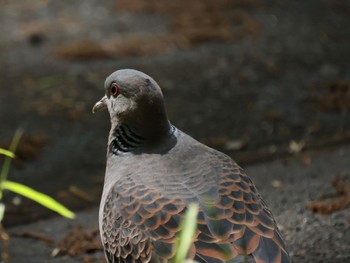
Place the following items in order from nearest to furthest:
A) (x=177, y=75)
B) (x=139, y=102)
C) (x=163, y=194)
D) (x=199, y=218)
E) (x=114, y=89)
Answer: (x=199, y=218) < (x=163, y=194) < (x=139, y=102) < (x=114, y=89) < (x=177, y=75)

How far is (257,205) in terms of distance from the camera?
4.06 meters

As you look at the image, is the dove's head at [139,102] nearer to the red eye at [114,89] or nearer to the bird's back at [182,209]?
the red eye at [114,89]

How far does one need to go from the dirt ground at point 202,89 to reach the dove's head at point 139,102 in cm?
119

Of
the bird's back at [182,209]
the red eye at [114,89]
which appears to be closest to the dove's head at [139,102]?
the red eye at [114,89]

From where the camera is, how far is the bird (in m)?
3.78

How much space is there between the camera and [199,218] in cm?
384

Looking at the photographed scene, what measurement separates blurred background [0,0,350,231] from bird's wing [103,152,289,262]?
2.23 m

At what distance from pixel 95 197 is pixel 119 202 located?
2484 mm

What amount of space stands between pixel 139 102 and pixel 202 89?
447 cm

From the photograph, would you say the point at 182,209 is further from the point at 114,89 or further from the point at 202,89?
the point at 202,89

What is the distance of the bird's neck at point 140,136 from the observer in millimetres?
4531

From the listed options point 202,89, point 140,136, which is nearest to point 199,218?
point 140,136

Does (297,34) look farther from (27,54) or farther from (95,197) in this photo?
(95,197)

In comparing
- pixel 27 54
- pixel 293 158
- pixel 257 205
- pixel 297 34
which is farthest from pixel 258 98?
pixel 257 205
